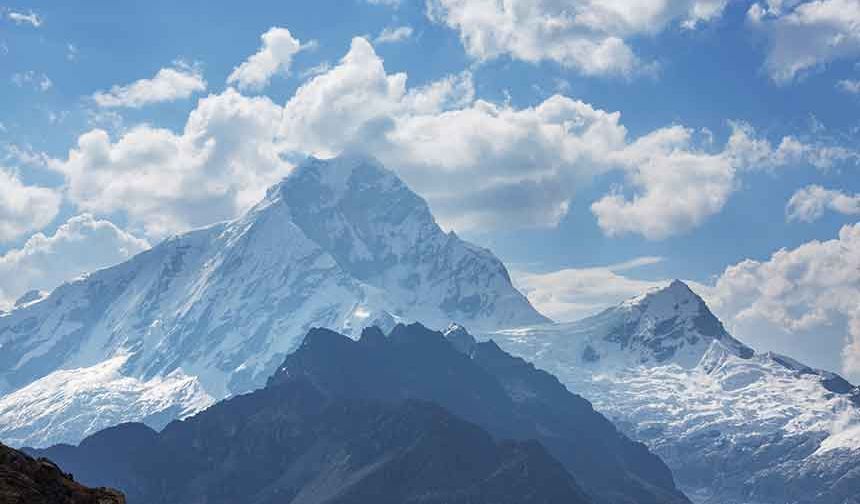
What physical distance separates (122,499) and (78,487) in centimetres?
446

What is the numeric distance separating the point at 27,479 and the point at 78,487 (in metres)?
3.83

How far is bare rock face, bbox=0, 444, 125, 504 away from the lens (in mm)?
107250

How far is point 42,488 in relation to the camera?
365 feet

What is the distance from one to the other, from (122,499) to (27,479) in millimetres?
7847

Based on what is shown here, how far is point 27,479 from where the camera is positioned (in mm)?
111312

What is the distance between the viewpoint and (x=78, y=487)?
367 ft

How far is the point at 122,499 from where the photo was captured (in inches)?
4313

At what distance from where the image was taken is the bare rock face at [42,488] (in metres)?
107
